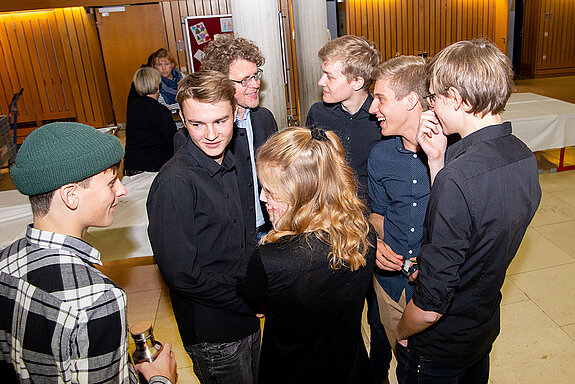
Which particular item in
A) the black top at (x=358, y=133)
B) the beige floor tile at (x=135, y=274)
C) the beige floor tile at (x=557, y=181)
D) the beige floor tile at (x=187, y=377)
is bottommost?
the beige floor tile at (x=187, y=377)

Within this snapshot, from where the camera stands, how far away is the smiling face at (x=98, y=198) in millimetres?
1397

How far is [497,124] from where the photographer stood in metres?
1.63

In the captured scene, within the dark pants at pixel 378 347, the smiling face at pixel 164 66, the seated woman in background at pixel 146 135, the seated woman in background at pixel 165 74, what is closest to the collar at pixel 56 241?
the dark pants at pixel 378 347

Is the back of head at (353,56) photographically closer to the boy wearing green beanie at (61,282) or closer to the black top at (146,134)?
the boy wearing green beanie at (61,282)

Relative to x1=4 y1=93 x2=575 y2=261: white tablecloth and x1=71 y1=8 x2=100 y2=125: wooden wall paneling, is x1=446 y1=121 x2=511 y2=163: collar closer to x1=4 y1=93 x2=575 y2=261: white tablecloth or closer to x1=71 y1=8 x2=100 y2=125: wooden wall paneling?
x1=4 y1=93 x2=575 y2=261: white tablecloth

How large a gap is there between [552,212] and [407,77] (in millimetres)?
3853

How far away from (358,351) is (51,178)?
124 centimetres

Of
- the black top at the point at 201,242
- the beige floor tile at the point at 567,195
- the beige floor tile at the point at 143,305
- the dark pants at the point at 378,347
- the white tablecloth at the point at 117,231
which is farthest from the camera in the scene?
the beige floor tile at the point at 567,195

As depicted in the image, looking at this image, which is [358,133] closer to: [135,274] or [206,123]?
[206,123]

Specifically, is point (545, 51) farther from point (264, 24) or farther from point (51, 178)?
point (51, 178)

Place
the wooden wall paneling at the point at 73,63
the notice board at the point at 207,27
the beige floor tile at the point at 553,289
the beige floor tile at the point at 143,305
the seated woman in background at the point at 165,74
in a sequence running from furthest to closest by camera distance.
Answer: the wooden wall paneling at the point at 73,63 → the notice board at the point at 207,27 → the seated woman in background at the point at 165,74 → the beige floor tile at the point at 143,305 → the beige floor tile at the point at 553,289

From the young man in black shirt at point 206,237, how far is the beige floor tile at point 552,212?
4.02 metres

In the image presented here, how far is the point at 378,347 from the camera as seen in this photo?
2.70 meters

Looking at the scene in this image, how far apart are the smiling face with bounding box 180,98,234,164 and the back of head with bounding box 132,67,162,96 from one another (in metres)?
2.65
